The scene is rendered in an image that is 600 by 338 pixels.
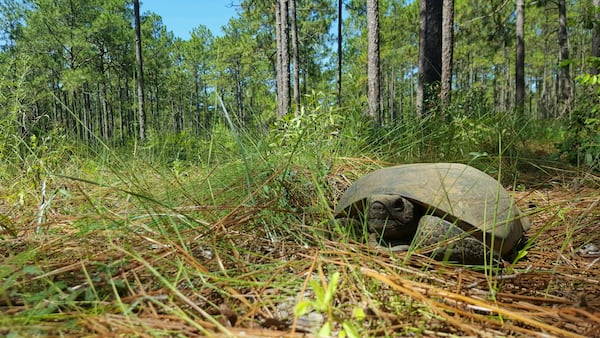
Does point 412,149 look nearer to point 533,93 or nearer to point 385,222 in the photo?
point 385,222

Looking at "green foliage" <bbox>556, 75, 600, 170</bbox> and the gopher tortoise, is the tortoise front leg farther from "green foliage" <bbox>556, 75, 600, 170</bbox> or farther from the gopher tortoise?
"green foliage" <bbox>556, 75, 600, 170</bbox>

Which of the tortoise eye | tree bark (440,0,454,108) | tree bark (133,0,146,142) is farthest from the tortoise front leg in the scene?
tree bark (133,0,146,142)

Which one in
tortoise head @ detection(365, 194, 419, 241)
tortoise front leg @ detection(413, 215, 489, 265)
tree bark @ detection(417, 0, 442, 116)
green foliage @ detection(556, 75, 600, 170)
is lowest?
tortoise front leg @ detection(413, 215, 489, 265)

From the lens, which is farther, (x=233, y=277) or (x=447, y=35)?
(x=447, y=35)

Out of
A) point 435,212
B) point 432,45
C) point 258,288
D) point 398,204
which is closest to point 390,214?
point 398,204

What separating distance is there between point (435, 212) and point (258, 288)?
958 mm

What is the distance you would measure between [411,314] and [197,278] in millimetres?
671

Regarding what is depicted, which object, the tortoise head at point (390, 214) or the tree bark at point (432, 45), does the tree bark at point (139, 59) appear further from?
the tortoise head at point (390, 214)

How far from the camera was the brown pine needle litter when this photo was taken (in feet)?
2.69

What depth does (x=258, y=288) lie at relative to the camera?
3.48ft

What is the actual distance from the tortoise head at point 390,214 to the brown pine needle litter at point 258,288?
0.18 meters

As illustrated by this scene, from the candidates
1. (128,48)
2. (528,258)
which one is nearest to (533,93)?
(128,48)

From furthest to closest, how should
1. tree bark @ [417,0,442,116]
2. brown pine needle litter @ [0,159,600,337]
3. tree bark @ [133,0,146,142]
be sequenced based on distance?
tree bark @ [133,0,146,142] < tree bark @ [417,0,442,116] < brown pine needle litter @ [0,159,600,337]

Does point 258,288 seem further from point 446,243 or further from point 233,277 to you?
point 446,243
